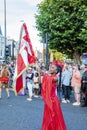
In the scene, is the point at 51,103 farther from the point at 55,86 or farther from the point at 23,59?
the point at 23,59

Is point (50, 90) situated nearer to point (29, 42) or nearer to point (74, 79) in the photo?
point (29, 42)

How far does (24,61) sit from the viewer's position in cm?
983

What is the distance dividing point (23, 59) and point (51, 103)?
3.86ft

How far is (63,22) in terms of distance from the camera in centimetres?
4334

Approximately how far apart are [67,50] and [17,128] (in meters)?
37.4

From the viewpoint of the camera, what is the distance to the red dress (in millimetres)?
10250

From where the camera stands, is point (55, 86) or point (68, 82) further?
point (68, 82)

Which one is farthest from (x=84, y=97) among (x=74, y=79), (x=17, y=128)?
(x=17, y=128)

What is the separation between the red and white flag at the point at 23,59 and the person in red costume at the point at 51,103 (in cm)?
55

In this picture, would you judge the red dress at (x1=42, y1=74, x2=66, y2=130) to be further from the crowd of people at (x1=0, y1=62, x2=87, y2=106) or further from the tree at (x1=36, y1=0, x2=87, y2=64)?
the tree at (x1=36, y1=0, x2=87, y2=64)

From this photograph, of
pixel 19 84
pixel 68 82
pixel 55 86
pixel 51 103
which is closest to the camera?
pixel 19 84

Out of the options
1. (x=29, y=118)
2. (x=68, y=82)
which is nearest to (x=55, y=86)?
(x=29, y=118)

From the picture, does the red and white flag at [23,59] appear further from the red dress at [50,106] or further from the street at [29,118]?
the street at [29,118]

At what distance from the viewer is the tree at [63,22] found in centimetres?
4238
